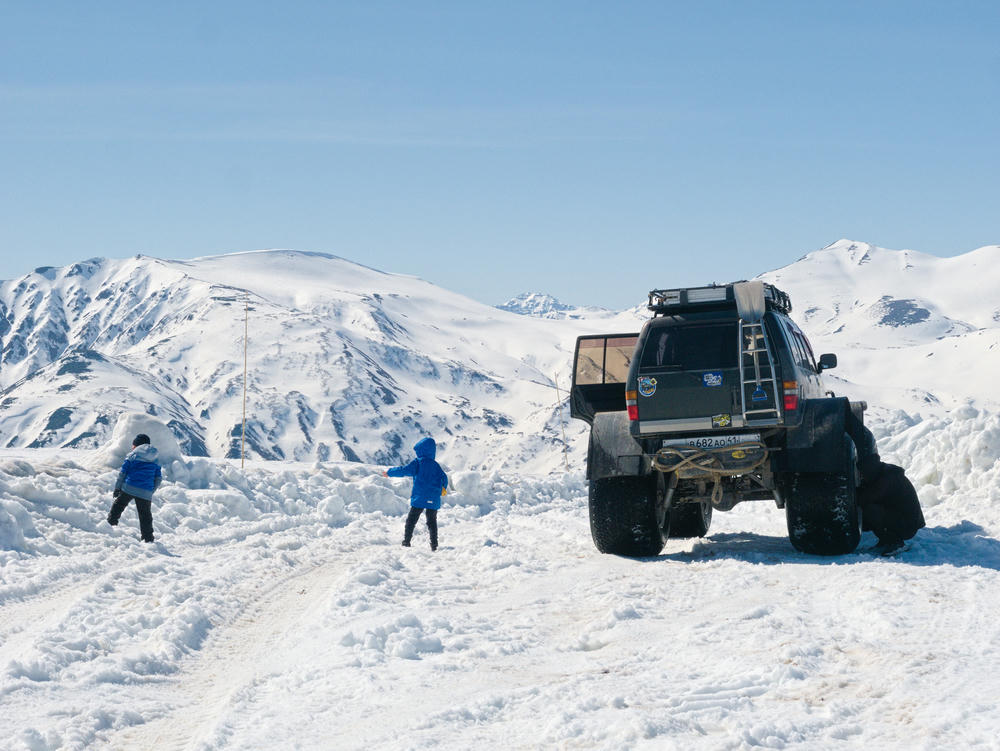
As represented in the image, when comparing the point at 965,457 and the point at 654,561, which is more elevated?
the point at 965,457

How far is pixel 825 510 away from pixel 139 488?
28.4 ft

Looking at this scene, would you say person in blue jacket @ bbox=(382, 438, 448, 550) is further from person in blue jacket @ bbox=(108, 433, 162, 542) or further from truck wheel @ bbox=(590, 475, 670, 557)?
person in blue jacket @ bbox=(108, 433, 162, 542)

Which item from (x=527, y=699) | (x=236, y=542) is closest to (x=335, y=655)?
(x=527, y=699)

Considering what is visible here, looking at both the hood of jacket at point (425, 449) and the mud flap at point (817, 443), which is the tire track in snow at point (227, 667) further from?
the mud flap at point (817, 443)

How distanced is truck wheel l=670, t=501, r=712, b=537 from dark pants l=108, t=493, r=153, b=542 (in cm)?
678

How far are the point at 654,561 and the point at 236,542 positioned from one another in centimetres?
591

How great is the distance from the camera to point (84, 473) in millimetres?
16594

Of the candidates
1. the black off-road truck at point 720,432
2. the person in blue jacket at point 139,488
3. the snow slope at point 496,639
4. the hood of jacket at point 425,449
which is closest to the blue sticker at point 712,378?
the black off-road truck at point 720,432

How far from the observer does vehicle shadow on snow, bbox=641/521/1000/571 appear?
393 inches

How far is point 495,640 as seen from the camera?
290 inches

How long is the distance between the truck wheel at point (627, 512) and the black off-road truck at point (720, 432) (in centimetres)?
1

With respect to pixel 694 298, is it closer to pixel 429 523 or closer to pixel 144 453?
pixel 429 523

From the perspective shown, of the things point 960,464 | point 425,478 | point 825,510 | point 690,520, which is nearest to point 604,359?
point 690,520

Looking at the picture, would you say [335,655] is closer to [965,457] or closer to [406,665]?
[406,665]
